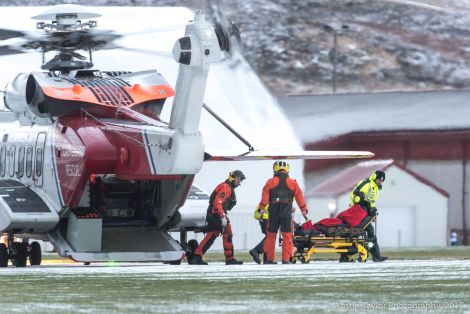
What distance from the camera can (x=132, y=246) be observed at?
2969cm

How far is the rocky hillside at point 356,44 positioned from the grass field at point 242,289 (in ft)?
99.5

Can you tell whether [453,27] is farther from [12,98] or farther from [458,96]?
[12,98]

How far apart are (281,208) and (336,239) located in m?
1.33

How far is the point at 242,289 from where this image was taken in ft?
66.7

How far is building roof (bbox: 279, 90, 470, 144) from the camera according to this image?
52.0 m

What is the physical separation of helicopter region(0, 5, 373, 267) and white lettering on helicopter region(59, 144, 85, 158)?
2 cm

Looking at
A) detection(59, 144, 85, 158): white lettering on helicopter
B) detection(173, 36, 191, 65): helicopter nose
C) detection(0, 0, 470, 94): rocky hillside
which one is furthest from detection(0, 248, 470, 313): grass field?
detection(0, 0, 470, 94): rocky hillside

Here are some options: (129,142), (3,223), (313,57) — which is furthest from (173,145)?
(313,57)

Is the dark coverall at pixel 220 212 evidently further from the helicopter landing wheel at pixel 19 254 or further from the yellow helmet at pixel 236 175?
the helicopter landing wheel at pixel 19 254

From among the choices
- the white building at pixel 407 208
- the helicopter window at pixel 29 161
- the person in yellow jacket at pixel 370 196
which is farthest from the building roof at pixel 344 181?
the helicopter window at pixel 29 161

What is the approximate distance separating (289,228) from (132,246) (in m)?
3.13

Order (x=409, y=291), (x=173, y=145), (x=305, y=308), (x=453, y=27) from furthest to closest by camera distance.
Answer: (x=453, y=27), (x=173, y=145), (x=409, y=291), (x=305, y=308)

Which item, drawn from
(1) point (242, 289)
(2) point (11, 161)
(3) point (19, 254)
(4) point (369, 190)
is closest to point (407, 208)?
(4) point (369, 190)

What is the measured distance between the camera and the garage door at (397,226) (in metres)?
49.6
